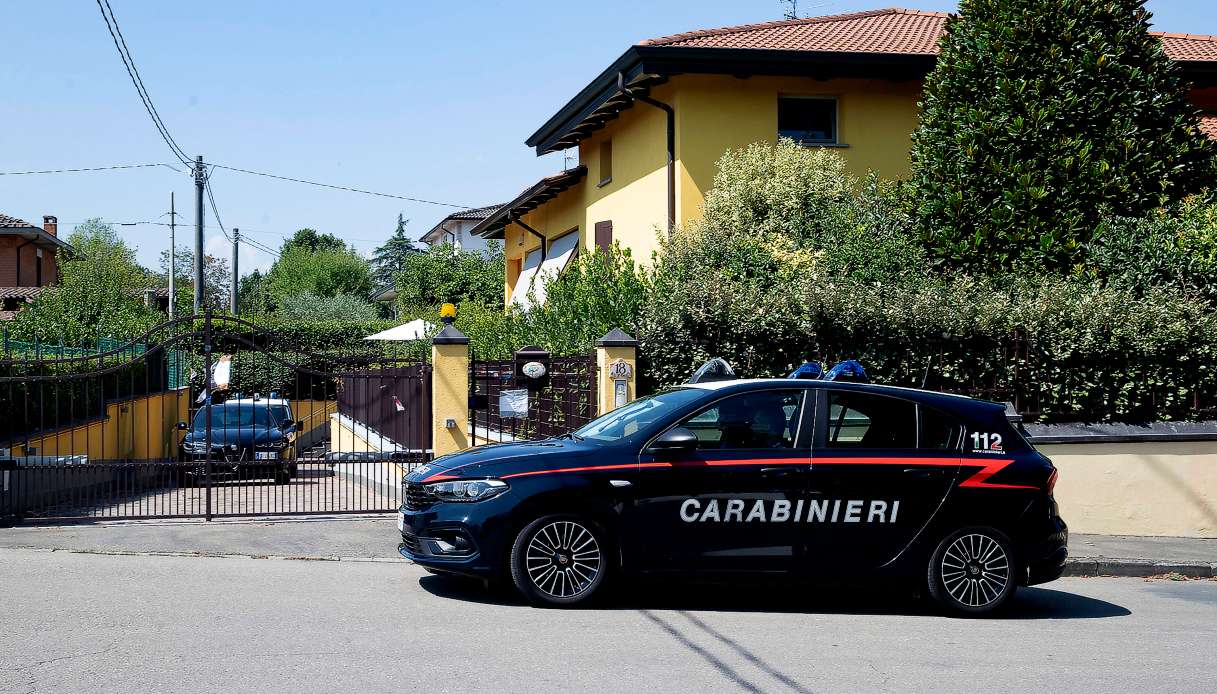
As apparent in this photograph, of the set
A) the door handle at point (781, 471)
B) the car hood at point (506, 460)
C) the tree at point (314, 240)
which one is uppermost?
the tree at point (314, 240)

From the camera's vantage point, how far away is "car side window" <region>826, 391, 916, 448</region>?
832cm

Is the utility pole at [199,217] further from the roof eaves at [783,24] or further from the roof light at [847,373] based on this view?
the roof light at [847,373]

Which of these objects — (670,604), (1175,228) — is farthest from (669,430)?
(1175,228)

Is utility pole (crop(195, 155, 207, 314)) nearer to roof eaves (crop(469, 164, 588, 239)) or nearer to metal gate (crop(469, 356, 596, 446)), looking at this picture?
roof eaves (crop(469, 164, 588, 239))

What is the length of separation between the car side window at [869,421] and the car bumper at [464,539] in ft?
8.48

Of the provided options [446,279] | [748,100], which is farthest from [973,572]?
[446,279]

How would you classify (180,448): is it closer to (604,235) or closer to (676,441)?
(676,441)

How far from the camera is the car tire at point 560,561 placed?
7789mm

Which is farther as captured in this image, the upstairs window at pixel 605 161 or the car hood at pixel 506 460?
the upstairs window at pixel 605 161

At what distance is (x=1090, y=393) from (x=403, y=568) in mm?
8368

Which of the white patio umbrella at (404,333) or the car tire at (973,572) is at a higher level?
the white patio umbrella at (404,333)

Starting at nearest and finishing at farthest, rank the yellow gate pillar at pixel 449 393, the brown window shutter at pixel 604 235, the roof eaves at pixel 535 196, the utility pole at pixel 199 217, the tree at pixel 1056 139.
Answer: the yellow gate pillar at pixel 449 393 → the tree at pixel 1056 139 → the brown window shutter at pixel 604 235 → the roof eaves at pixel 535 196 → the utility pole at pixel 199 217

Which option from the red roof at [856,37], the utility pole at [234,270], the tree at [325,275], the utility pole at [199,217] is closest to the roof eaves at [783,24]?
the red roof at [856,37]

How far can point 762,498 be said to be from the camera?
8.05 m
